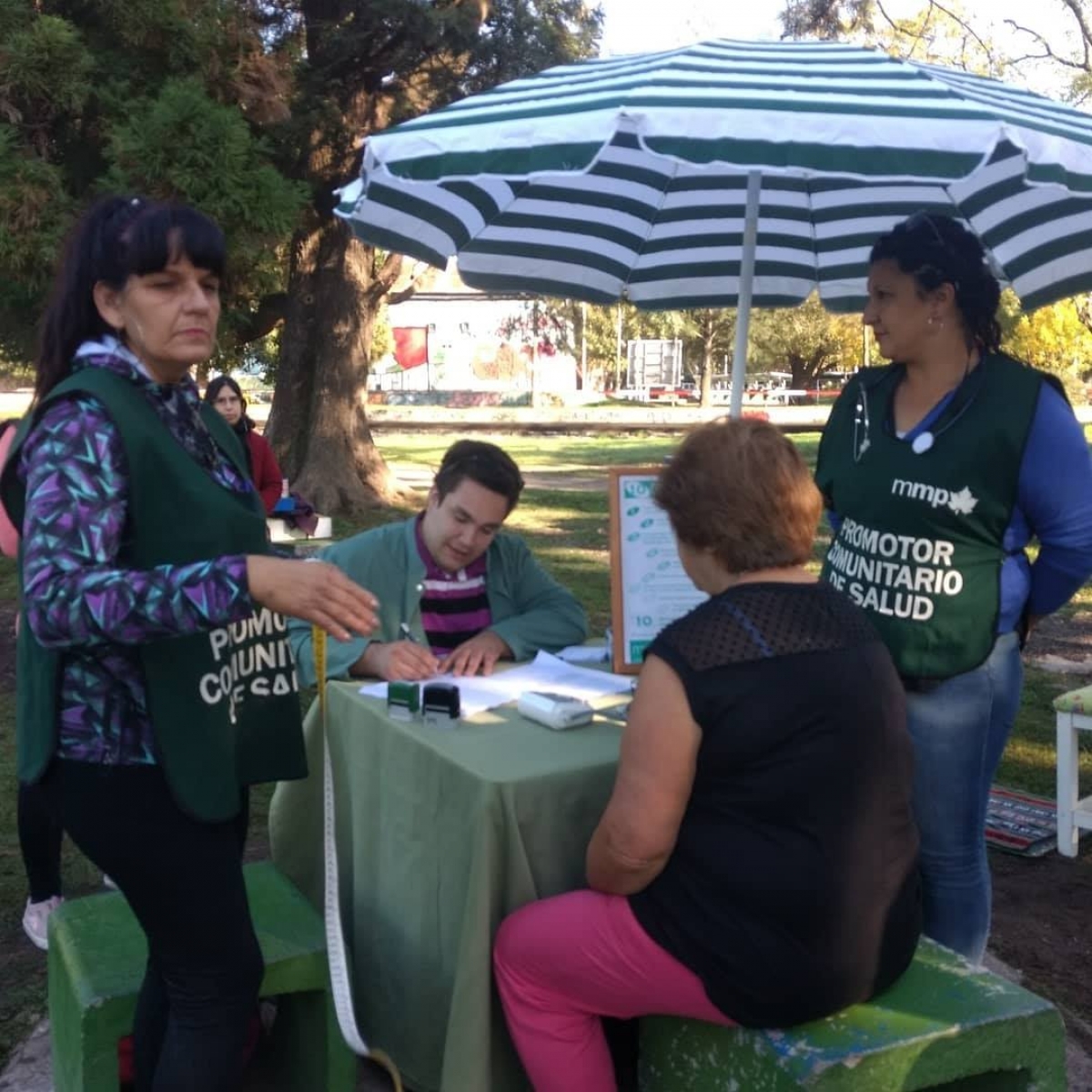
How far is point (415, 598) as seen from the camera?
123 inches

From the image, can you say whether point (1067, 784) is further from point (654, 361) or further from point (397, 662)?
point (654, 361)

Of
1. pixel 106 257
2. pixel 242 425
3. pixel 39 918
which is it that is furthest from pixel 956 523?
pixel 242 425

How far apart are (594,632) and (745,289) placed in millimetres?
4455

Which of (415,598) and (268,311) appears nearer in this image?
(415,598)

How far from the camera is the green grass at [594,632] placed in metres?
3.42

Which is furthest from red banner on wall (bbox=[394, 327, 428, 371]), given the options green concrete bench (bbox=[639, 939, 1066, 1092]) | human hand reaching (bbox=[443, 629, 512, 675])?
green concrete bench (bbox=[639, 939, 1066, 1092])

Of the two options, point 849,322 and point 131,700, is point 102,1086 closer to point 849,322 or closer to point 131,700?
point 131,700

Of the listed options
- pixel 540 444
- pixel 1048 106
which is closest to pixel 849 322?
pixel 540 444

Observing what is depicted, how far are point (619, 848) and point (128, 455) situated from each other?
38.1 inches

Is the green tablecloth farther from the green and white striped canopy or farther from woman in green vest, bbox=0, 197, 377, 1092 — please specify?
the green and white striped canopy

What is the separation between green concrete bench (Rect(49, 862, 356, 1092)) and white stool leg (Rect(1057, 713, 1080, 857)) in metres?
2.75

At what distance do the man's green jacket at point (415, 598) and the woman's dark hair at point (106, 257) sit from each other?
1.18 meters

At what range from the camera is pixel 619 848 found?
1.98 m

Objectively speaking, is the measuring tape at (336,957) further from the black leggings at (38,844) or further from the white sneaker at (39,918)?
the white sneaker at (39,918)
